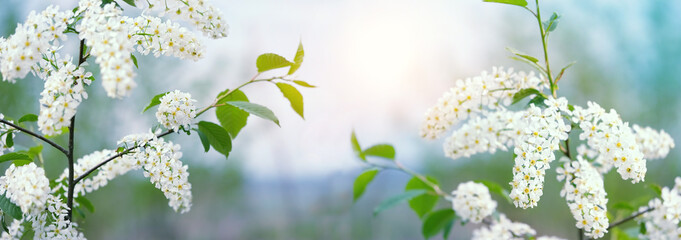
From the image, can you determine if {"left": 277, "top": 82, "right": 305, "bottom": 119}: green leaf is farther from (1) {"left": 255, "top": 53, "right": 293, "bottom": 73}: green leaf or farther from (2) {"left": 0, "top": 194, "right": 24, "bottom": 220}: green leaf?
(2) {"left": 0, "top": 194, "right": 24, "bottom": 220}: green leaf

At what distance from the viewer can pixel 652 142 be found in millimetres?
1094

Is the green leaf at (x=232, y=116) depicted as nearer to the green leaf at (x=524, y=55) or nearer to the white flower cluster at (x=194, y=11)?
the white flower cluster at (x=194, y=11)

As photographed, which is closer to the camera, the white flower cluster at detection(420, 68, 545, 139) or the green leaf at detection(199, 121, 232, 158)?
the green leaf at detection(199, 121, 232, 158)

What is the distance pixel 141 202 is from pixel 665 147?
222 cm

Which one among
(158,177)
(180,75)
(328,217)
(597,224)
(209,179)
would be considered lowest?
(597,224)

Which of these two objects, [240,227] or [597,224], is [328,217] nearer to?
[240,227]

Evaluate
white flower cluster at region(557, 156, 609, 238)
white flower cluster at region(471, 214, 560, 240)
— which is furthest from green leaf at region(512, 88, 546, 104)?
white flower cluster at region(471, 214, 560, 240)

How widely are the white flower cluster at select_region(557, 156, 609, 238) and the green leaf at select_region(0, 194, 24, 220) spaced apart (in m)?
0.85

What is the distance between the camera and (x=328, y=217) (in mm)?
2705

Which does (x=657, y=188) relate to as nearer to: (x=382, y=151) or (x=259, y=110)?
(x=382, y=151)

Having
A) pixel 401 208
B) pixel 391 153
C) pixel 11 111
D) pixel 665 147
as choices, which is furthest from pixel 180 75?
pixel 665 147

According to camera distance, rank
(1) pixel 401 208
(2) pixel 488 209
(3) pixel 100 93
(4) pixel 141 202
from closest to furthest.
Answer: (2) pixel 488 209 → (3) pixel 100 93 → (4) pixel 141 202 → (1) pixel 401 208

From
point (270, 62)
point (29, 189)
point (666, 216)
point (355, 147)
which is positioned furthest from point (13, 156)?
point (666, 216)

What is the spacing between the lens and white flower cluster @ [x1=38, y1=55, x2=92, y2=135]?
0.64m
